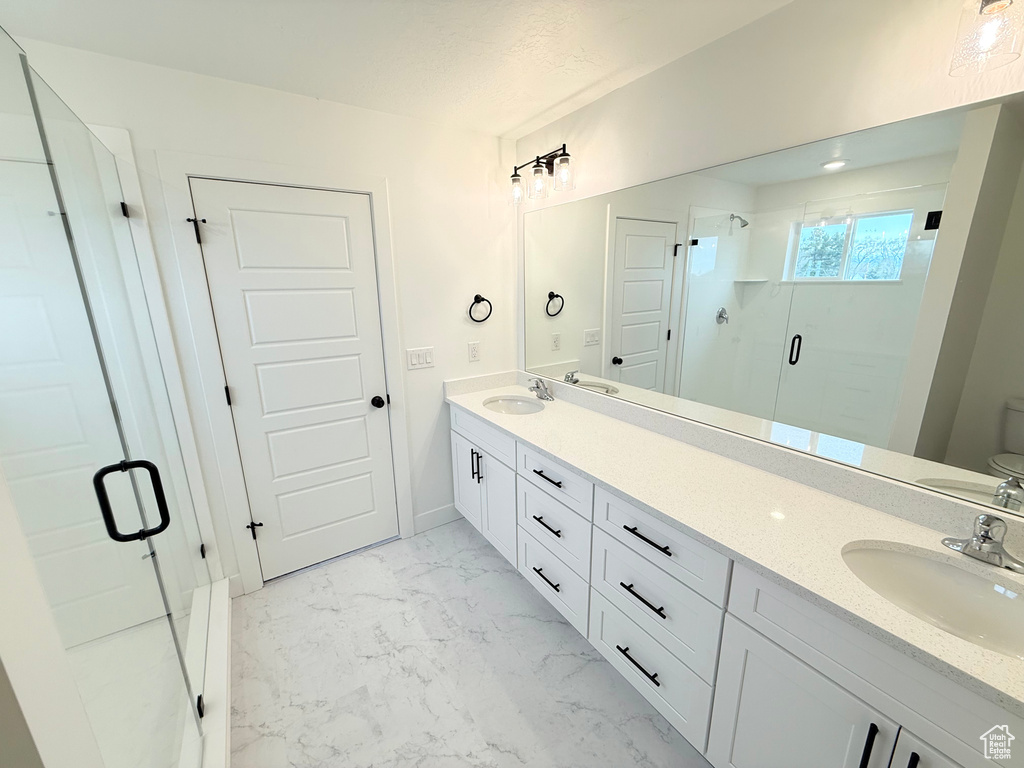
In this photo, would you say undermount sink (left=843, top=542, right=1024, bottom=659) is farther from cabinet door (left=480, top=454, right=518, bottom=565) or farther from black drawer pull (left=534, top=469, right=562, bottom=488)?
cabinet door (left=480, top=454, right=518, bottom=565)

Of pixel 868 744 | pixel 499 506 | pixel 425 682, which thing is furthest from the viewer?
pixel 499 506

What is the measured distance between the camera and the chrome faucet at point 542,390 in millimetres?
2391

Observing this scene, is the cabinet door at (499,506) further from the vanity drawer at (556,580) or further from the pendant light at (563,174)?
the pendant light at (563,174)

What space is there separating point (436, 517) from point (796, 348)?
7.17 ft

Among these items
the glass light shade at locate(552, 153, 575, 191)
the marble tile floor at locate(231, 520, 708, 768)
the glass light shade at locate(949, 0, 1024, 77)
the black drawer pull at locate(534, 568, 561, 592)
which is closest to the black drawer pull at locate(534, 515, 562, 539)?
the black drawer pull at locate(534, 568, 561, 592)

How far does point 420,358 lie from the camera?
2352 mm

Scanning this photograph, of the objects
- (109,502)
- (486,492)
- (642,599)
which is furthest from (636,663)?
(109,502)

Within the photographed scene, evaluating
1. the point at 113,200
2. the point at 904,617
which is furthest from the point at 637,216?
the point at 113,200

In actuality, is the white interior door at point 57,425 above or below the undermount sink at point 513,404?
above

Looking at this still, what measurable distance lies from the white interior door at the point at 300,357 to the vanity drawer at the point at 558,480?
0.96 m

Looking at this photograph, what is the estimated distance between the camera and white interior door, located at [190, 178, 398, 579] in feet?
5.98

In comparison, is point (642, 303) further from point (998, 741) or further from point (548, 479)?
point (998, 741)

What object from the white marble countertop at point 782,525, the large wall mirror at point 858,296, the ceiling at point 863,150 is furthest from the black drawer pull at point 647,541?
the ceiling at point 863,150

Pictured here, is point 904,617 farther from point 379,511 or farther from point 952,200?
point 379,511
